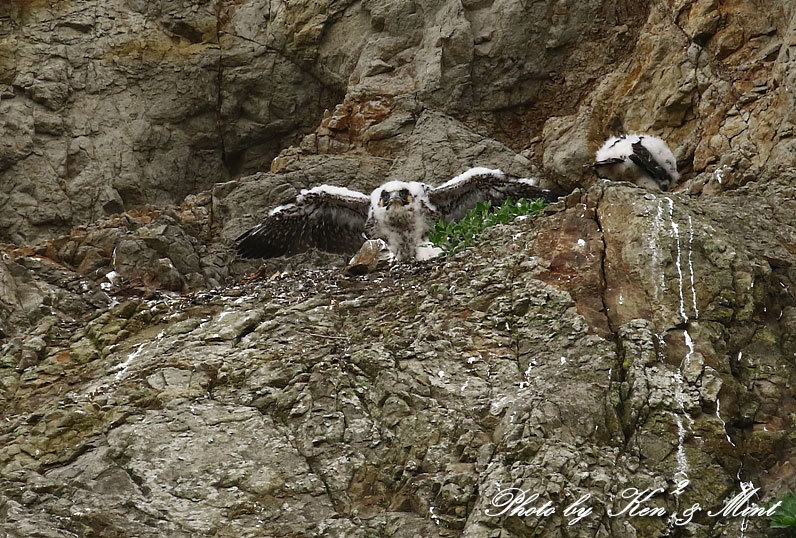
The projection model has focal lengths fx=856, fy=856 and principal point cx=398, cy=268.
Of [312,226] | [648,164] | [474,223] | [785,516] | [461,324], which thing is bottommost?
[785,516]

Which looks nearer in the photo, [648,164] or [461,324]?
[461,324]

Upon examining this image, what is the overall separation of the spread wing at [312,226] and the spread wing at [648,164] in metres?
3.25

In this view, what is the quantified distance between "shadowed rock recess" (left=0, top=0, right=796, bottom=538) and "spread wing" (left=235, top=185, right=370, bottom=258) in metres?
0.38

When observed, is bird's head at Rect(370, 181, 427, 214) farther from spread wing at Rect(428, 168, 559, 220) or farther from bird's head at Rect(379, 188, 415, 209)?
spread wing at Rect(428, 168, 559, 220)

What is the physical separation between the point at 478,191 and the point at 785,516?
20.2ft

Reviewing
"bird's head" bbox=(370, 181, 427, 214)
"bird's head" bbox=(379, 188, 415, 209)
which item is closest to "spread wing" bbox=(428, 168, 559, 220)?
"bird's head" bbox=(370, 181, 427, 214)

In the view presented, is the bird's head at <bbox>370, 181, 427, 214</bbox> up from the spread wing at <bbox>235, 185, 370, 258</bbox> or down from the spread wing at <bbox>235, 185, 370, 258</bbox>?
up

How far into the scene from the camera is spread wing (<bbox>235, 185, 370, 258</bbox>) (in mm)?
10398

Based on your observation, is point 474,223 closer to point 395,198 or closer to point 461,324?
point 395,198

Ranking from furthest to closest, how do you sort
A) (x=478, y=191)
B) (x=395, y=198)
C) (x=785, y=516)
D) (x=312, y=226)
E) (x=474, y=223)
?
(x=312, y=226)
(x=478, y=191)
(x=395, y=198)
(x=474, y=223)
(x=785, y=516)

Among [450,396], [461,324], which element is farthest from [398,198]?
[450,396]

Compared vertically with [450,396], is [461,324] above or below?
above

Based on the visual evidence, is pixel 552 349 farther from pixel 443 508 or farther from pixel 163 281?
pixel 163 281

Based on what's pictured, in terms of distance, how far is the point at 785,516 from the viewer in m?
4.92
